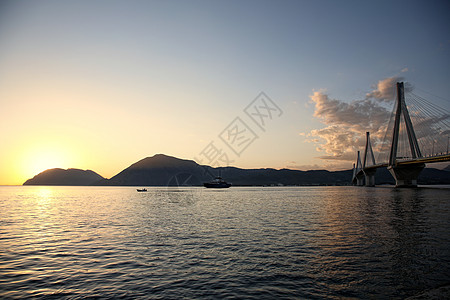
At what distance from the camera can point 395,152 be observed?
106 meters

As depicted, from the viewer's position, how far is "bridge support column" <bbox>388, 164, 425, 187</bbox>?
4237 inches

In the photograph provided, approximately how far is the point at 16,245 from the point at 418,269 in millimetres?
25473

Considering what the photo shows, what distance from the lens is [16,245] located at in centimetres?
1911

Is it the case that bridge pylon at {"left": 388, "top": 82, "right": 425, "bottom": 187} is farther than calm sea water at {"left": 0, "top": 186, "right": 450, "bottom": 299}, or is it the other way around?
bridge pylon at {"left": 388, "top": 82, "right": 425, "bottom": 187}

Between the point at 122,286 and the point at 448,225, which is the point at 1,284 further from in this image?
the point at 448,225

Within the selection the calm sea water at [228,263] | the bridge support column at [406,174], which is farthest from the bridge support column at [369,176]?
the calm sea water at [228,263]

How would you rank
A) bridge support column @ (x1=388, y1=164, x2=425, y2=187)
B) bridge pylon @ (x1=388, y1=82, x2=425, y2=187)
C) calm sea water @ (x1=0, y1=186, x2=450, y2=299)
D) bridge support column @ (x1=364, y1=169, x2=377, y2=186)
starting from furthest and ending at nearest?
1. bridge support column @ (x1=364, y1=169, x2=377, y2=186)
2. bridge support column @ (x1=388, y1=164, x2=425, y2=187)
3. bridge pylon @ (x1=388, y1=82, x2=425, y2=187)
4. calm sea water @ (x1=0, y1=186, x2=450, y2=299)

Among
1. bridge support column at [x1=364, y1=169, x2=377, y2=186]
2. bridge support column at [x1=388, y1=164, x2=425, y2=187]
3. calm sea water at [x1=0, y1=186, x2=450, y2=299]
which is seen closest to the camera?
calm sea water at [x1=0, y1=186, x2=450, y2=299]

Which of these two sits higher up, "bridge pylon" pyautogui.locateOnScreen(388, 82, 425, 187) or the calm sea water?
"bridge pylon" pyautogui.locateOnScreen(388, 82, 425, 187)

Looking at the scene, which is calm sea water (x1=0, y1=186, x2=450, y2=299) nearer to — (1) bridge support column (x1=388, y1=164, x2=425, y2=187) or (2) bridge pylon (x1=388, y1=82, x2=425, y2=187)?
(2) bridge pylon (x1=388, y1=82, x2=425, y2=187)

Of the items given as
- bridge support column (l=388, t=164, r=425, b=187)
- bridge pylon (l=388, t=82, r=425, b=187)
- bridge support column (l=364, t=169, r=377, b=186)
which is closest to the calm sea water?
bridge pylon (l=388, t=82, r=425, b=187)

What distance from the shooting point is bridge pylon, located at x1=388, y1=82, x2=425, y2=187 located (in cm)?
9356

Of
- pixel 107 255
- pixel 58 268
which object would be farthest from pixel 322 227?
pixel 58 268

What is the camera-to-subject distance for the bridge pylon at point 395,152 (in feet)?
307
